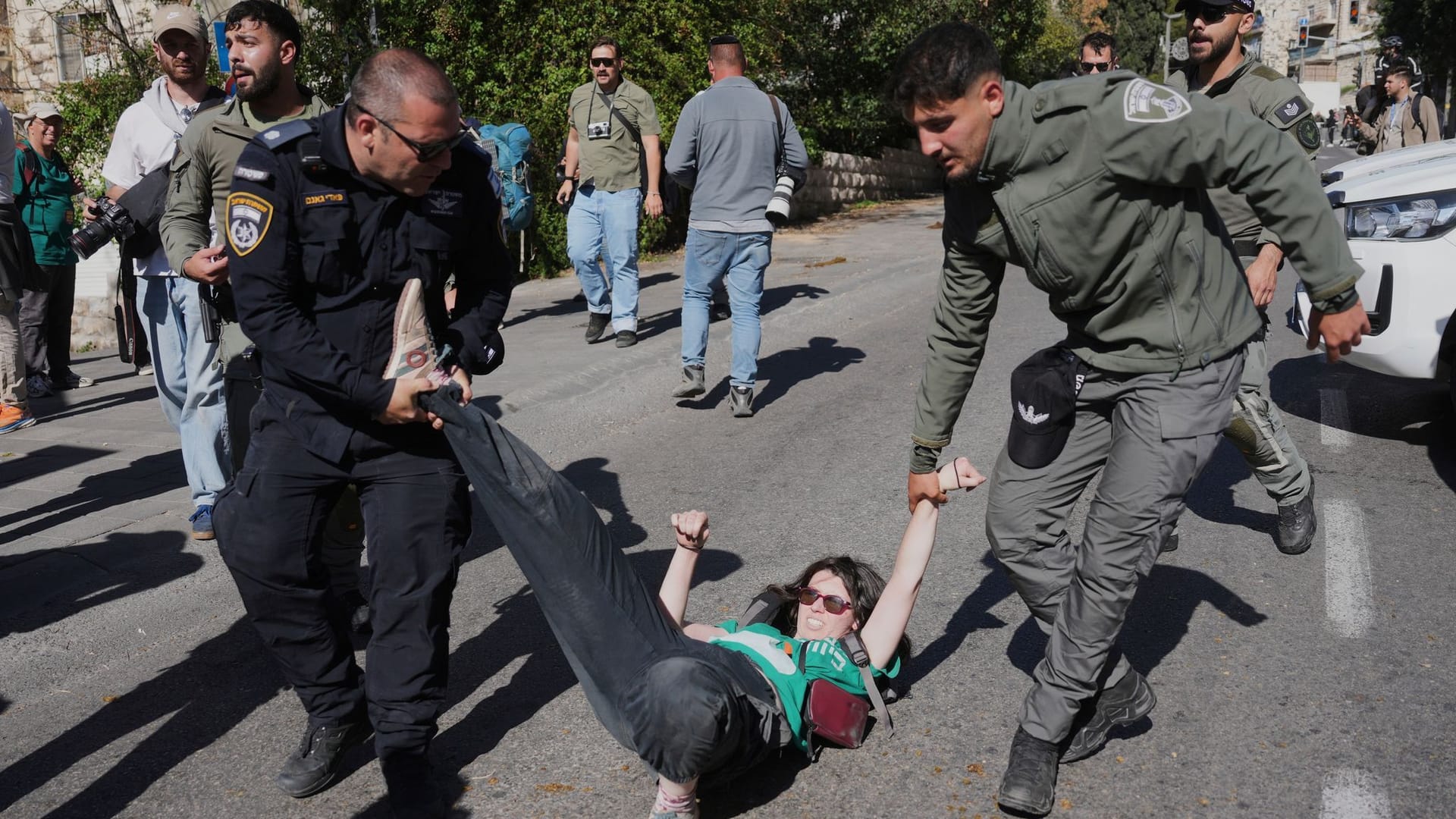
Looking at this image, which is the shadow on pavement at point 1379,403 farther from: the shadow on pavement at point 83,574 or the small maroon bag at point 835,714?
the shadow on pavement at point 83,574

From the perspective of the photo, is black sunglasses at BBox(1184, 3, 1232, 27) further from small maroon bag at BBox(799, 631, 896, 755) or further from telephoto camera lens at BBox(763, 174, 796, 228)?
small maroon bag at BBox(799, 631, 896, 755)

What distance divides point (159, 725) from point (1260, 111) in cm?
436

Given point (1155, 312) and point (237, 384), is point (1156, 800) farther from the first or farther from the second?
point (237, 384)

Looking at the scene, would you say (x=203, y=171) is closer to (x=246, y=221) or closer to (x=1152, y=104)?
(x=246, y=221)

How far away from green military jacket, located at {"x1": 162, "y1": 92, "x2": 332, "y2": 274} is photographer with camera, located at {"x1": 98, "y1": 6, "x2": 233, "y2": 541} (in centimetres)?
64

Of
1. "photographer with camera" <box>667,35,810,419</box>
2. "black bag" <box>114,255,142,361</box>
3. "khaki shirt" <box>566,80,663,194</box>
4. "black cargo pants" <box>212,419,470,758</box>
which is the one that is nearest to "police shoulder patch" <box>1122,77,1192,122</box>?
"black cargo pants" <box>212,419,470,758</box>

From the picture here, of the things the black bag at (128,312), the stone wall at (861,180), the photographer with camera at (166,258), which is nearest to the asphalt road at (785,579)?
the photographer with camera at (166,258)

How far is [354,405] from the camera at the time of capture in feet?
9.82

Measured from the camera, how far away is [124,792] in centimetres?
323

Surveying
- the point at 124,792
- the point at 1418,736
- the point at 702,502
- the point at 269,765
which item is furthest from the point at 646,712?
the point at 702,502

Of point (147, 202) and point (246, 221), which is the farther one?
point (147, 202)

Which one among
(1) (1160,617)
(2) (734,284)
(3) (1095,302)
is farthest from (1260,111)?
(2) (734,284)

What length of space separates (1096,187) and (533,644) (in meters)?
2.36

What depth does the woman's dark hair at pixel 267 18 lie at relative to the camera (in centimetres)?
409
